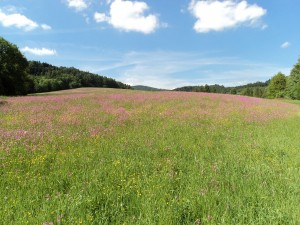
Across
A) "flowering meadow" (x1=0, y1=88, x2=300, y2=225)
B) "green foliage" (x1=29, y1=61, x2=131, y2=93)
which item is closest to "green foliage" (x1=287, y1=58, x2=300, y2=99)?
"flowering meadow" (x1=0, y1=88, x2=300, y2=225)

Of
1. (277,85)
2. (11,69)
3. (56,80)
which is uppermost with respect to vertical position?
(56,80)

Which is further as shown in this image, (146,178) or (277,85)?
(277,85)

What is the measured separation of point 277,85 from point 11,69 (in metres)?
79.8

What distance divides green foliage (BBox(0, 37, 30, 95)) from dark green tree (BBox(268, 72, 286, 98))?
7587cm

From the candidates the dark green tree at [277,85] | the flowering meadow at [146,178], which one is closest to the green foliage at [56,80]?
the flowering meadow at [146,178]

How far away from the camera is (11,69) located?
144 feet

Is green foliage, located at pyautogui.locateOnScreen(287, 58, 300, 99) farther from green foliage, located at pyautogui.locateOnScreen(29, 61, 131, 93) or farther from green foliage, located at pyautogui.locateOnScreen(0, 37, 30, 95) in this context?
green foliage, located at pyautogui.locateOnScreen(29, 61, 131, 93)

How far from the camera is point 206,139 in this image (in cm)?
882

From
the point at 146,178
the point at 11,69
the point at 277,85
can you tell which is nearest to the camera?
the point at 146,178

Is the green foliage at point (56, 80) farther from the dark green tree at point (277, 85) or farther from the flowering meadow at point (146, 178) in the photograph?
the dark green tree at point (277, 85)

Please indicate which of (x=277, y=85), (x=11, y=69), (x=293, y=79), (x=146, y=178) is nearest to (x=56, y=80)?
(x=11, y=69)

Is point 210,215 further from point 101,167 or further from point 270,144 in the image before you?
point 270,144

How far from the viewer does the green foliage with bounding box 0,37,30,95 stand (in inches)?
1688

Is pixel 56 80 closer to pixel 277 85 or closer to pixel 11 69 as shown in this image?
pixel 11 69
